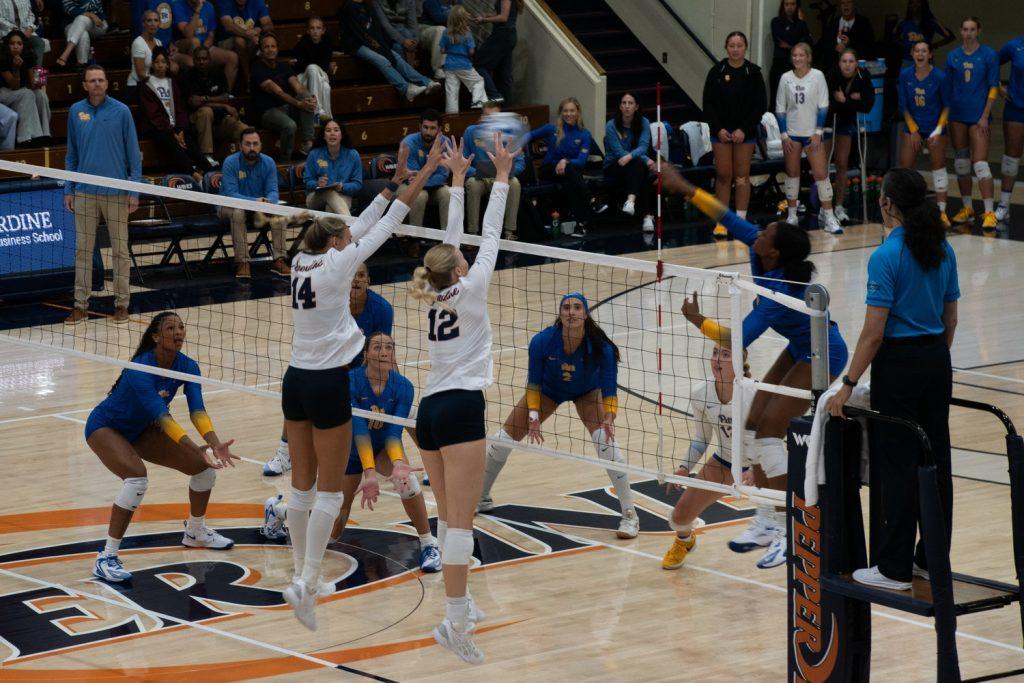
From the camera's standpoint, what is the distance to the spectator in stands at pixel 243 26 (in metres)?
19.4

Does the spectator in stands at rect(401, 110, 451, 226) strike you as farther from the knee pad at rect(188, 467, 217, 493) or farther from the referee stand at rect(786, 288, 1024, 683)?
the referee stand at rect(786, 288, 1024, 683)

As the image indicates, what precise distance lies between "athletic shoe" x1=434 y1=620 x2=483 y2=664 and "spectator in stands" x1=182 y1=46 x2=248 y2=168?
474 inches

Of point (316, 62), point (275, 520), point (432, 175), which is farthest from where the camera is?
point (316, 62)

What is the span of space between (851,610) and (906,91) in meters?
13.9

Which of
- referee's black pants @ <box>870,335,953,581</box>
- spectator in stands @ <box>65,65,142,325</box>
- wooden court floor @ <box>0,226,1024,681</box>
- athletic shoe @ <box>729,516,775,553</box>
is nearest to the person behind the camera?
referee's black pants @ <box>870,335,953,581</box>

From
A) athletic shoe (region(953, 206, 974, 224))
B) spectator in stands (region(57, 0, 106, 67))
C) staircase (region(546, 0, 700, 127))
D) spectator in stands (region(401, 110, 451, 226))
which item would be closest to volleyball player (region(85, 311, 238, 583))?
spectator in stands (region(401, 110, 451, 226))

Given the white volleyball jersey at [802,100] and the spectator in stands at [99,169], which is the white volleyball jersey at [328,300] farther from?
the white volleyball jersey at [802,100]

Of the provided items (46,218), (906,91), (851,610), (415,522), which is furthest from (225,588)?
(906,91)

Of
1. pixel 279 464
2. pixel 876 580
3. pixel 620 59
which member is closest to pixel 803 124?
pixel 620 59

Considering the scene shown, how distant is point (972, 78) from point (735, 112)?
113 inches

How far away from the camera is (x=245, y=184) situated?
53.6ft

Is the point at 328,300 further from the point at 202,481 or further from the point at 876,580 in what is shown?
Result: the point at 876,580

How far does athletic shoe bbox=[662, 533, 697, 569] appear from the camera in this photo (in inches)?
347

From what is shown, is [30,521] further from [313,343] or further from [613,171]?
[613,171]
